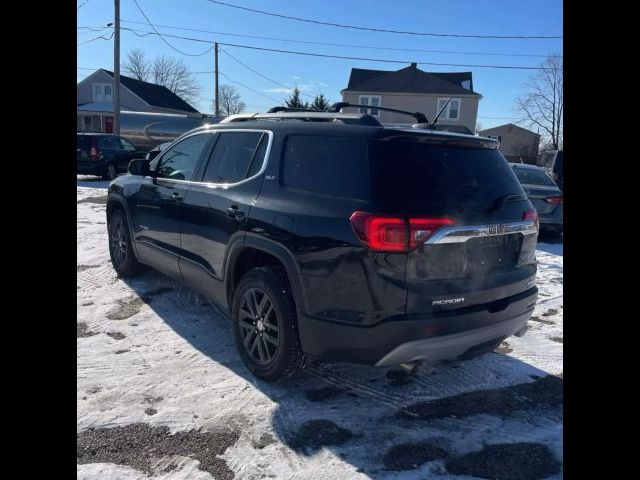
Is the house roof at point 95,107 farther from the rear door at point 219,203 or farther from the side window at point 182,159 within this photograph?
the rear door at point 219,203

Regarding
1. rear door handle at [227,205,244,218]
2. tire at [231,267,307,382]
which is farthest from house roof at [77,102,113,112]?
tire at [231,267,307,382]

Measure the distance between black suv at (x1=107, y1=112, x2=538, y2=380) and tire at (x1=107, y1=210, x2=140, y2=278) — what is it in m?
2.02

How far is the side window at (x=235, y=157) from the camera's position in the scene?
3.48m

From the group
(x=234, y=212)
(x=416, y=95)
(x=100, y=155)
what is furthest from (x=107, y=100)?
(x=234, y=212)

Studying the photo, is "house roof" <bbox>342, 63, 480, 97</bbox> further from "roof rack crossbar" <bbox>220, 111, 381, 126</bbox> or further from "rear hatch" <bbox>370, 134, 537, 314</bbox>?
"rear hatch" <bbox>370, 134, 537, 314</bbox>

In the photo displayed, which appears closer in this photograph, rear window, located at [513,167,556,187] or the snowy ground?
the snowy ground

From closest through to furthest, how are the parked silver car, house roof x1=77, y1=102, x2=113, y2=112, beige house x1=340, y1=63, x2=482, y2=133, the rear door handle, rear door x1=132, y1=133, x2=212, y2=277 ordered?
the rear door handle
rear door x1=132, y1=133, x2=212, y2=277
the parked silver car
beige house x1=340, y1=63, x2=482, y2=133
house roof x1=77, y1=102, x2=113, y2=112

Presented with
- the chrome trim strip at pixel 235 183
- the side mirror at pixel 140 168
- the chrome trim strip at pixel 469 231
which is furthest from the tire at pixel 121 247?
the chrome trim strip at pixel 469 231

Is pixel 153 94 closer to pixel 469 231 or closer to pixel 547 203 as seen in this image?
pixel 547 203

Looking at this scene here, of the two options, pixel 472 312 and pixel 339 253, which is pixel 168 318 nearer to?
pixel 339 253

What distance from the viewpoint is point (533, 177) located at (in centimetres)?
945

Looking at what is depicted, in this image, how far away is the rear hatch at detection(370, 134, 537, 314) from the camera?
2.57m
